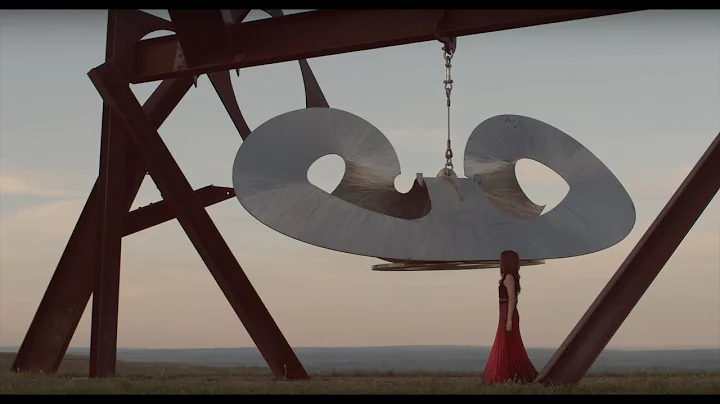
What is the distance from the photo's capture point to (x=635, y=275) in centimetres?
1123

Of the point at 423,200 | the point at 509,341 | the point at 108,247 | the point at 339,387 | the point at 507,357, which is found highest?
the point at 423,200

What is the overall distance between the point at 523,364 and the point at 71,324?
22.5 ft

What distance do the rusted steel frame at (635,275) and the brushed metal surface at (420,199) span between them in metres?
1.08

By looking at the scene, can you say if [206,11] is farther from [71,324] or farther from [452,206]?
[71,324]

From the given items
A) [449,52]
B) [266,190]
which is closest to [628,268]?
[449,52]

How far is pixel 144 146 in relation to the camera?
44.0ft

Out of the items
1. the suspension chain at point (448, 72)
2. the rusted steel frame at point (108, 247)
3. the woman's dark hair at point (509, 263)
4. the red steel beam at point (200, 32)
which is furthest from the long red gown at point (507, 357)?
the rusted steel frame at point (108, 247)

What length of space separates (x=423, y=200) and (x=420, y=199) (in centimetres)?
4

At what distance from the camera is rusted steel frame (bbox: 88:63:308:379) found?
13.4 metres

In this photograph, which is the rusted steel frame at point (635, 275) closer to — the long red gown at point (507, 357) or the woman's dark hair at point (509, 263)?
the long red gown at point (507, 357)

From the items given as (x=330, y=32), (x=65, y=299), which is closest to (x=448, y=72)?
(x=330, y=32)

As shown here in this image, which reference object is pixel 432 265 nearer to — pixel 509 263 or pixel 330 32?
pixel 509 263

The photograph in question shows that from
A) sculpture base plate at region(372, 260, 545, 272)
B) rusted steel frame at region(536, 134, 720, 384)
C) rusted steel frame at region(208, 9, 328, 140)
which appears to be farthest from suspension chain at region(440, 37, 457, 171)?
rusted steel frame at region(208, 9, 328, 140)
